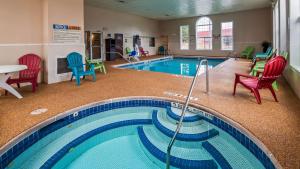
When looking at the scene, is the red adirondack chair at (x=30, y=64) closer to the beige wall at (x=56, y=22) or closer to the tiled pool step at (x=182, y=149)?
the beige wall at (x=56, y=22)

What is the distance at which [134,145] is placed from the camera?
8.91ft

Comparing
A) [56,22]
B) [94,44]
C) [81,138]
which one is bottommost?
[81,138]

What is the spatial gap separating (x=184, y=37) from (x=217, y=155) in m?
13.5

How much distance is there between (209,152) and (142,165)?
842 millimetres

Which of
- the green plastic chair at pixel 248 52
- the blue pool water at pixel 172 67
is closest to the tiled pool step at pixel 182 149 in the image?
the blue pool water at pixel 172 67

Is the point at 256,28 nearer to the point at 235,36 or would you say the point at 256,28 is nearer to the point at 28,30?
the point at 235,36

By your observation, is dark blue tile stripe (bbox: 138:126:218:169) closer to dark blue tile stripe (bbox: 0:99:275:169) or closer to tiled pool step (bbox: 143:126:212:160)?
tiled pool step (bbox: 143:126:212:160)

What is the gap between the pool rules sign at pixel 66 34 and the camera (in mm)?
4864

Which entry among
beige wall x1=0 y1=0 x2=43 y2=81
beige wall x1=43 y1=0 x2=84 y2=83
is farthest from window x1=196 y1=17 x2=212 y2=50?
beige wall x1=0 y1=0 x2=43 y2=81

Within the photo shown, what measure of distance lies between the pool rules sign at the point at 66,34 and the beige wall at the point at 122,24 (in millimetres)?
4981

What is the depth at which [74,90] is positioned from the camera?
13.8 feet

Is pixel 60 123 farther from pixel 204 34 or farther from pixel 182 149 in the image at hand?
pixel 204 34

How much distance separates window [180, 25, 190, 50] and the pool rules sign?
10709 millimetres

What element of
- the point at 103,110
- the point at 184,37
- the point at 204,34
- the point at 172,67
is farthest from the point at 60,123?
the point at 184,37
